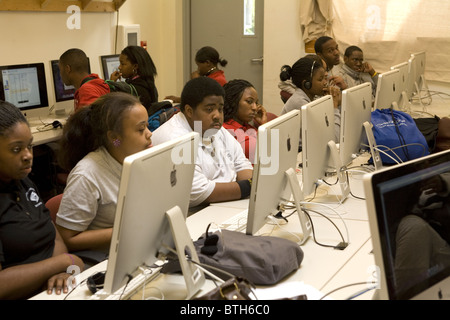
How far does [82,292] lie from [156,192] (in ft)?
1.40

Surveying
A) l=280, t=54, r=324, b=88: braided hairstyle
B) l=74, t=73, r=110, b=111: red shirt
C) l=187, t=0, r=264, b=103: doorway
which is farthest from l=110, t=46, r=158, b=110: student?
l=187, t=0, r=264, b=103: doorway

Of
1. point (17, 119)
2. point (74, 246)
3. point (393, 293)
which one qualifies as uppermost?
point (17, 119)

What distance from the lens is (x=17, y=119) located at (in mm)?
1958

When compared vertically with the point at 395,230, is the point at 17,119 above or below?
above

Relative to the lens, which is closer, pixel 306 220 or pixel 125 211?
pixel 125 211

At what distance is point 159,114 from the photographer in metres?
3.65

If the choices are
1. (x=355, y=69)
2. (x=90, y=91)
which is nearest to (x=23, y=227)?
(x=90, y=91)

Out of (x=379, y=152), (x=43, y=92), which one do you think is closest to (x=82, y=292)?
(x=379, y=152)

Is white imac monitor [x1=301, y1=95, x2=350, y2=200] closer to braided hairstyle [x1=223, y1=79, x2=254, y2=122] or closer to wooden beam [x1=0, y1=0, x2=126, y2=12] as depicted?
braided hairstyle [x1=223, y1=79, x2=254, y2=122]

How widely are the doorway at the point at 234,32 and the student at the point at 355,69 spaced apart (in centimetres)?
133

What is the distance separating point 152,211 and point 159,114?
2.11 metres

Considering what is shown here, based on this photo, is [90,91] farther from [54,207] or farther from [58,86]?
[54,207]

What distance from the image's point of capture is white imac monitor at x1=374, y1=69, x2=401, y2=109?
3.58 m

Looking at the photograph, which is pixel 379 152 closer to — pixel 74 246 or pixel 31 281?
pixel 74 246
